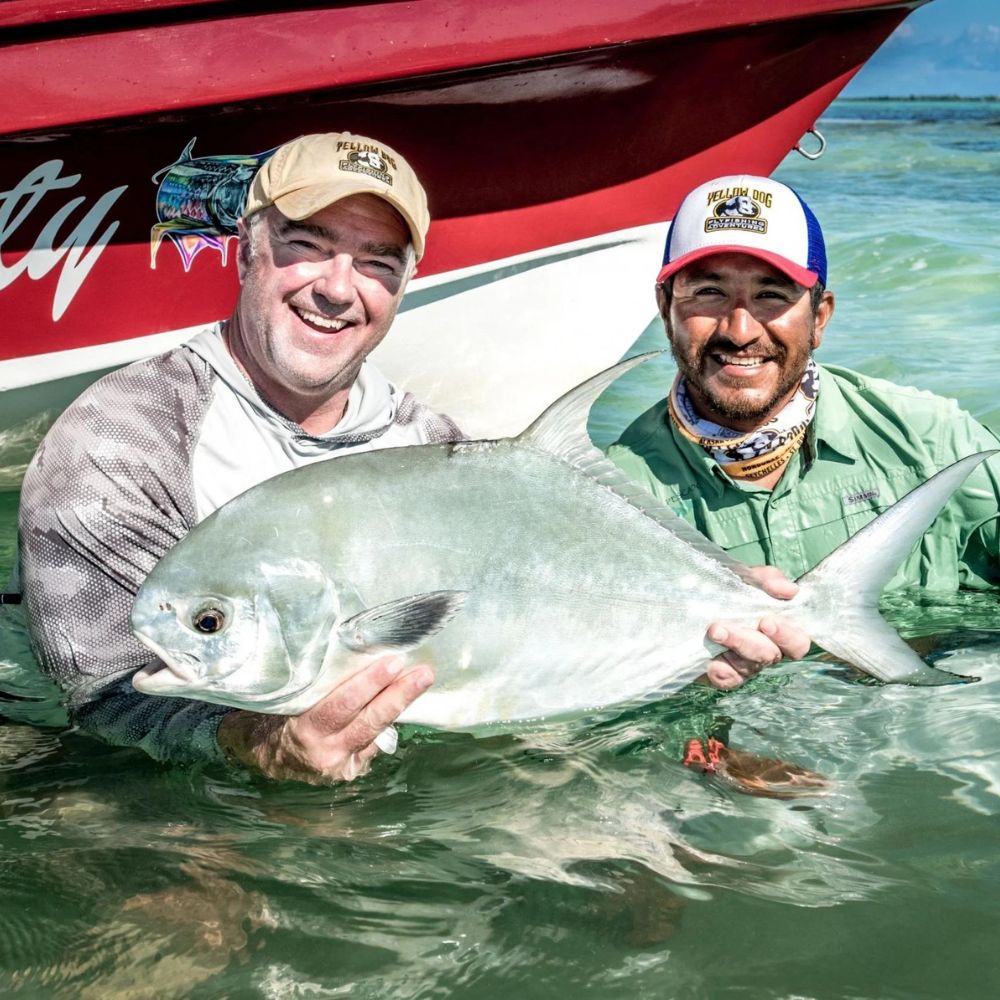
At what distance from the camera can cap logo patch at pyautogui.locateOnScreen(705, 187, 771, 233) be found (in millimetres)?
2969

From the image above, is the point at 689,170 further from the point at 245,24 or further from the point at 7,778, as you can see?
the point at 7,778

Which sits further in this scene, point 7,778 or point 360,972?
point 7,778

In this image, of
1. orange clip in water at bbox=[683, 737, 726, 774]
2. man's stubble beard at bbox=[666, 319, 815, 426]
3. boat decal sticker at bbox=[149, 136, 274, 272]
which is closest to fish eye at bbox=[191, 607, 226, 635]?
orange clip in water at bbox=[683, 737, 726, 774]

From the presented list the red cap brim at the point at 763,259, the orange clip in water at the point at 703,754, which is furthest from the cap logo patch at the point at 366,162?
the orange clip in water at the point at 703,754

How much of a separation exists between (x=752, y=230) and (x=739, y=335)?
25 centimetres

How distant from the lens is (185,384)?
100 inches

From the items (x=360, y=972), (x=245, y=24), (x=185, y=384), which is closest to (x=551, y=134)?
(x=245, y=24)

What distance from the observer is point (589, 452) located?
2.21 m

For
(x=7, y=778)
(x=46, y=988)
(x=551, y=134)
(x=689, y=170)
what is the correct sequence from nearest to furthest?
(x=46, y=988) → (x=7, y=778) → (x=551, y=134) → (x=689, y=170)

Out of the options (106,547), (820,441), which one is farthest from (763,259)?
(106,547)

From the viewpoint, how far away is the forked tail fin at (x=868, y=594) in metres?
2.25

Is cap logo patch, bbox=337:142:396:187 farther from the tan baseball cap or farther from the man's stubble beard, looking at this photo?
the man's stubble beard

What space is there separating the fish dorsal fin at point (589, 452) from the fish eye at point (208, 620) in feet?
1.91

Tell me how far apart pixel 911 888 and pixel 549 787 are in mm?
706
